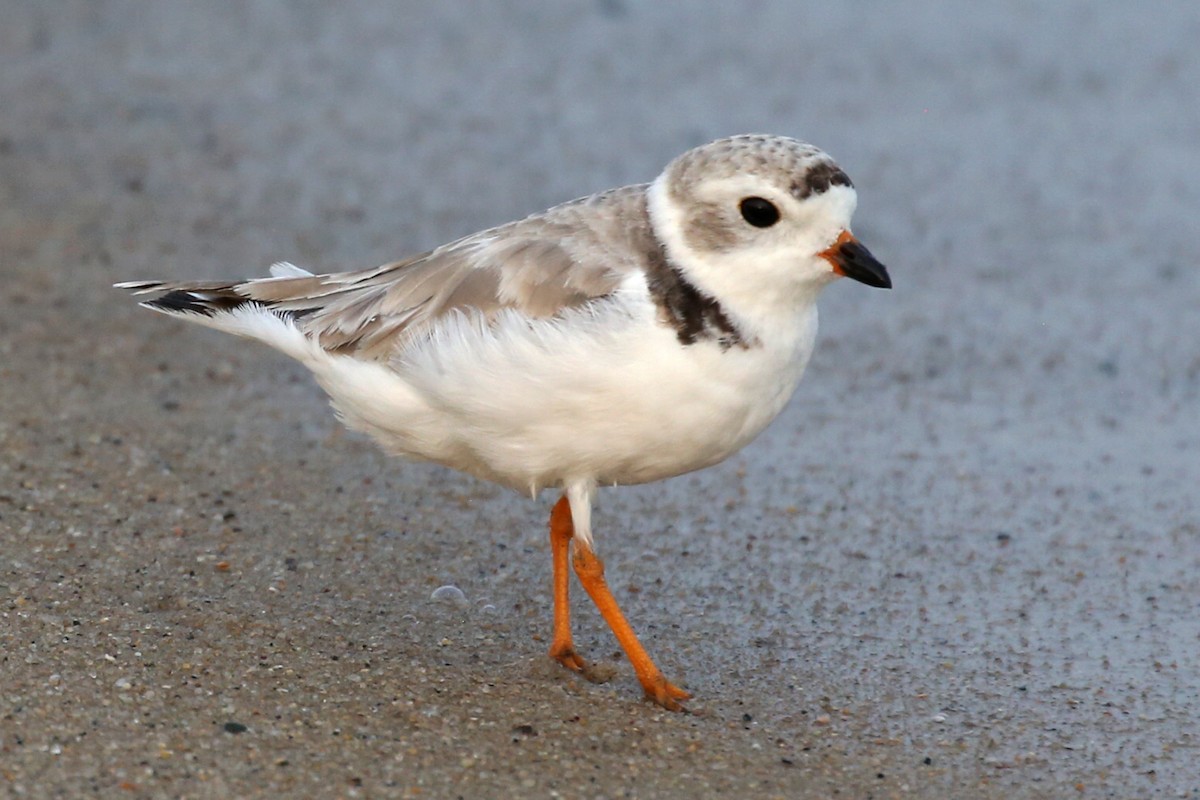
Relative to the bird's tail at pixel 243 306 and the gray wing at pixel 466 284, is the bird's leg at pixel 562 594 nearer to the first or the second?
the gray wing at pixel 466 284

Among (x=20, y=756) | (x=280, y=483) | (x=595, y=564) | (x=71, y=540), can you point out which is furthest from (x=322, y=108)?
(x=20, y=756)

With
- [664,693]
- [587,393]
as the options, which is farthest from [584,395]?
[664,693]

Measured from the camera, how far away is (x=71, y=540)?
16.1 ft

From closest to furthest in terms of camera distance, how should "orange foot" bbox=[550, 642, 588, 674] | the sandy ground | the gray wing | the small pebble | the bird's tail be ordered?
the sandy ground < the gray wing < "orange foot" bbox=[550, 642, 588, 674] < the bird's tail < the small pebble

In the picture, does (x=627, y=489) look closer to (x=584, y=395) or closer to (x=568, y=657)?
(x=568, y=657)

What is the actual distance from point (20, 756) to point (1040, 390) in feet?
14.1

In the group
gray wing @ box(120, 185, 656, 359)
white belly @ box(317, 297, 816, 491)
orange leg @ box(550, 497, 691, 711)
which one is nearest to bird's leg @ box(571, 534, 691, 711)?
orange leg @ box(550, 497, 691, 711)

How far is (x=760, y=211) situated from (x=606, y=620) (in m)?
1.22

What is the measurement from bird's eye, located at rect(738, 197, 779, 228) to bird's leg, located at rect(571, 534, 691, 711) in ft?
3.31

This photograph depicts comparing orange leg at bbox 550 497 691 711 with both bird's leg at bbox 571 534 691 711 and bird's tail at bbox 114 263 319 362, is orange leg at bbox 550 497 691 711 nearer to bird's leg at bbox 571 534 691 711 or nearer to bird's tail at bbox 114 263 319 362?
bird's leg at bbox 571 534 691 711

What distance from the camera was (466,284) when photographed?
4.41 m

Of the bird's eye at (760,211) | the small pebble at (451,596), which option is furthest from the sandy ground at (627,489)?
the bird's eye at (760,211)

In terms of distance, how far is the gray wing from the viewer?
4211mm

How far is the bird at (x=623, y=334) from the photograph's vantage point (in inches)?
158
